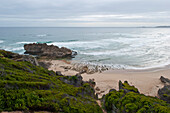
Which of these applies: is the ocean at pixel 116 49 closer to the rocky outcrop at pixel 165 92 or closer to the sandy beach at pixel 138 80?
the sandy beach at pixel 138 80

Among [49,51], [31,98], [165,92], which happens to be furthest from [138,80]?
[49,51]

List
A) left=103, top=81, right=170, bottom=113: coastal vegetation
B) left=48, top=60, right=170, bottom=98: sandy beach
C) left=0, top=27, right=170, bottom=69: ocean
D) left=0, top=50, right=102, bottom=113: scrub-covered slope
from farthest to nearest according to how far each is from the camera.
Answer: left=0, top=27, right=170, bottom=69: ocean
left=48, top=60, right=170, bottom=98: sandy beach
left=103, top=81, right=170, bottom=113: coastal vegetation
left=0, top=50, right=102, bottom=113: scrub-covered slope

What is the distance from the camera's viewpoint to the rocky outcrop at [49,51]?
3449 cm

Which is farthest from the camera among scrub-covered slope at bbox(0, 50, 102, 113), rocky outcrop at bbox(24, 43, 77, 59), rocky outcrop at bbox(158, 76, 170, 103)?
rocky outcrop at bbox(24, 43, 77, 59)

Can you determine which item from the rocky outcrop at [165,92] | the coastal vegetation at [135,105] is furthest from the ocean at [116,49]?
the coastal vegetation at [135,105]

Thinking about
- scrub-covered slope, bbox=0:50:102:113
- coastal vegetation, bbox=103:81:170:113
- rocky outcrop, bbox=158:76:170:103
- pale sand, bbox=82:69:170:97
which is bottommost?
pale sand, bbox=82:69:170:97

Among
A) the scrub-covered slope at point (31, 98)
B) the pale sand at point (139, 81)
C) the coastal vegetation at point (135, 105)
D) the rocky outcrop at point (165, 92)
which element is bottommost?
the pale sand at point (139, 81)

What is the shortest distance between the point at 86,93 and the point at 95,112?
95.3 inches

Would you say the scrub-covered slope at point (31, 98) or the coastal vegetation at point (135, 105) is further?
the coastal vegetation at point (135, 105)

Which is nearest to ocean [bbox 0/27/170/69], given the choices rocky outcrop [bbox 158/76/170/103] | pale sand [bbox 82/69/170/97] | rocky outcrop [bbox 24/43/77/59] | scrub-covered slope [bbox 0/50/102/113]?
rocky outcrop [bbox 24/43/77/59]

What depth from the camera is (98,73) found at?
73.6 feet

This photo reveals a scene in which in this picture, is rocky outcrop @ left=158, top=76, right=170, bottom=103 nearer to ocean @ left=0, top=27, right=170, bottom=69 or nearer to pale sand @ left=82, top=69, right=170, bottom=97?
pale sand @ left=82, top=69, right=170, bottom=97

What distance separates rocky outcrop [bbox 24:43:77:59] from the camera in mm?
34491

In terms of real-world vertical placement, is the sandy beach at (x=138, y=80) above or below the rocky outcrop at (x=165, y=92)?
below
